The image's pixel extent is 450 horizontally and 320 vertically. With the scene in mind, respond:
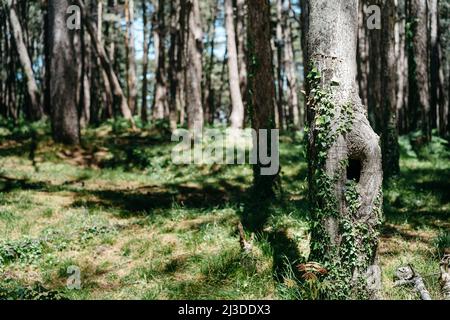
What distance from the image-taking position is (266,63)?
8734mm

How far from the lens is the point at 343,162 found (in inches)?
171

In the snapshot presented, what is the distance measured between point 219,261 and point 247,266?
0.38m

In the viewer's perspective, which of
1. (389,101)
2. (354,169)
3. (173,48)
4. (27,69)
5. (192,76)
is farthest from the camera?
(173,48)

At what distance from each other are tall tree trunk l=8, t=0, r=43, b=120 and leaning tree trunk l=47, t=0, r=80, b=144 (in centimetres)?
549

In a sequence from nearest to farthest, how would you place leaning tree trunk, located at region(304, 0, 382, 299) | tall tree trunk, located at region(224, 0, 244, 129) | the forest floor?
leaning tree trunk, located at region(304, 0, 382, 299) < the forest floor < tall tree trunk, located at region(224, 0, 244, 129)

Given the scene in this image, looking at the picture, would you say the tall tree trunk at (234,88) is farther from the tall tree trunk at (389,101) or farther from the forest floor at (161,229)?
the tall tree trunk at (389,101)

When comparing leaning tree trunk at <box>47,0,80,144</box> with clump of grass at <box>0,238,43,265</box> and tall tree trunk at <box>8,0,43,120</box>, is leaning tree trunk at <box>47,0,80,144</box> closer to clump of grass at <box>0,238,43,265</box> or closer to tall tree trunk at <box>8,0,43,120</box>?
tall tree trunk at <box>8,0,43,120</box>

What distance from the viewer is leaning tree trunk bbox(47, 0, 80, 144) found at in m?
12.5

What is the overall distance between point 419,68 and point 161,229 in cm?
967

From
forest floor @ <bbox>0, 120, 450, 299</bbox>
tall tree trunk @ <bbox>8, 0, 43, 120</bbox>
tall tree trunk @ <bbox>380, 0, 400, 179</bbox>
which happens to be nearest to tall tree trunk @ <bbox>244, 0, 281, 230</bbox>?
forest floor @ <bbox>0, 120, 450, 299</bbox>

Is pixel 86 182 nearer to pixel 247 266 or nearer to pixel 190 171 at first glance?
pixel 190 171

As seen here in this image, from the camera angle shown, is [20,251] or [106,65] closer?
[20,251]

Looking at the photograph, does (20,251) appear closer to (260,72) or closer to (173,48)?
(260,72)

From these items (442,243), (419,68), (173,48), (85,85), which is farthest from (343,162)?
(173,48)
